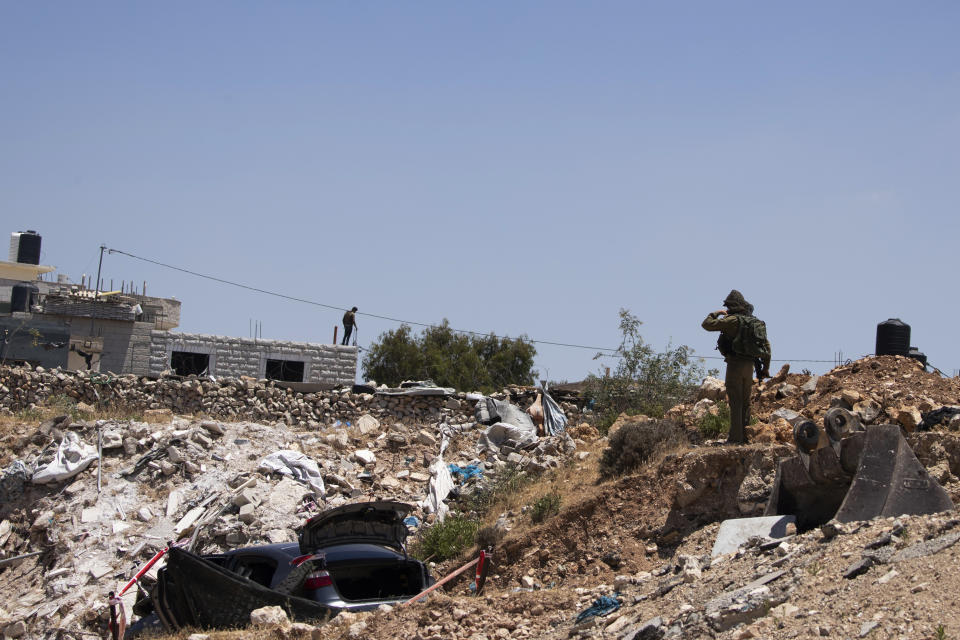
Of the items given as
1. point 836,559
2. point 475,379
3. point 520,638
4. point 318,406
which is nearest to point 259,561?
point 520,638

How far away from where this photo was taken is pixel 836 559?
6.34 metres

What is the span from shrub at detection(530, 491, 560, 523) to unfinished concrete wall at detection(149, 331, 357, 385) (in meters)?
15.1

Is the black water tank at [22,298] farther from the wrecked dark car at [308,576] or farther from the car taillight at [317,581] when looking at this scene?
the car taillight at [317,581]

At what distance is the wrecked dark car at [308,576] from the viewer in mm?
7980

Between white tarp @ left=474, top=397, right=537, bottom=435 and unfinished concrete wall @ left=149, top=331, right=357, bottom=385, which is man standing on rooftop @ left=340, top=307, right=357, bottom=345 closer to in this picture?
unfinished concrete wall @ left=149, top=331, right=357, bottom=385

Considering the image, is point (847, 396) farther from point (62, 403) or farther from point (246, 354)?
point (246, 354)

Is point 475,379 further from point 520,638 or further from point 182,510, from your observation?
point 520,638

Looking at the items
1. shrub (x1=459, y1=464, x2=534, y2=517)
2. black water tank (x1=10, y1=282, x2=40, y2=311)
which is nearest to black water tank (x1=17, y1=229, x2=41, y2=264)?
black water tank (x1=10, y1=282, x2=40, y2=311)

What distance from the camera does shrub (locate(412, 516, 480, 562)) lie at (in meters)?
12.5

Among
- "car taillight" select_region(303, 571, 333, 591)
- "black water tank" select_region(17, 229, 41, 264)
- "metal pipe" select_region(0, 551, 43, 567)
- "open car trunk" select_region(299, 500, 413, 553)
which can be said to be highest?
"black water tank" select_region(17, 229, 41, 264)

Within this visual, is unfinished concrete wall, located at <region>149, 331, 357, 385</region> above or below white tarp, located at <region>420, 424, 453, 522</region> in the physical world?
above

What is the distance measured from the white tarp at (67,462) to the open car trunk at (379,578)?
9180 millimetres

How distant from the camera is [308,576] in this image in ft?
26.3

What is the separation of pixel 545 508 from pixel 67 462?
9004mm
